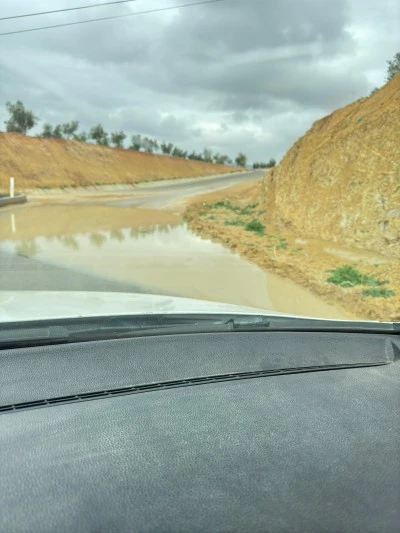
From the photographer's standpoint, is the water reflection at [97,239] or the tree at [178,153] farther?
the tree at [178,153]

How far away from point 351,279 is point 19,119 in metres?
75.3

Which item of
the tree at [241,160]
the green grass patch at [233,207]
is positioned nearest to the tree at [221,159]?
the tree at [241,160]

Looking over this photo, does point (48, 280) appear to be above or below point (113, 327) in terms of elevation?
below

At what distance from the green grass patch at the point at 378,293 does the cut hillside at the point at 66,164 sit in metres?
49.9

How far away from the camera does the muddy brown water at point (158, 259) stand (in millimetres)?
10608

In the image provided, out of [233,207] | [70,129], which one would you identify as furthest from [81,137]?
[233,207]

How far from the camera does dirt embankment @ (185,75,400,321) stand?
1198 cm

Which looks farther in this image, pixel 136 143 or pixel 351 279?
pixel 136 143

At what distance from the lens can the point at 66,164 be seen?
249 ft

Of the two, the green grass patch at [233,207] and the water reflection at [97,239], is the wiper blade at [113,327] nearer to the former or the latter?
the water reflection at [97,239]

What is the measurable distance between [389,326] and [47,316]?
8.08 feet

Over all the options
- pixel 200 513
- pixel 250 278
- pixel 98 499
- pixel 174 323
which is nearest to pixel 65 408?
pixel 98 499

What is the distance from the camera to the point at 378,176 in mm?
A: 17188

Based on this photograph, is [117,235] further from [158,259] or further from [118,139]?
[118,139]
